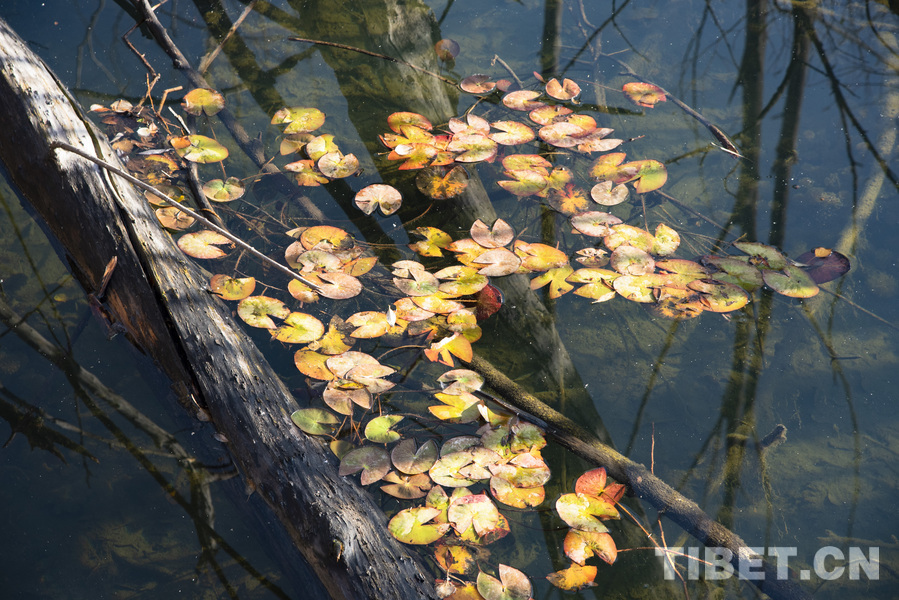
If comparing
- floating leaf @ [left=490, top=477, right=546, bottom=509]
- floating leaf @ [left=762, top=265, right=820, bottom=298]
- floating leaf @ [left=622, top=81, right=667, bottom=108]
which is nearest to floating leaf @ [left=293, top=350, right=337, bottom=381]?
floating leaf @ [left=490, top=477, right=546, bottom=509]

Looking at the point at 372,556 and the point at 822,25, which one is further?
the point at 822,25

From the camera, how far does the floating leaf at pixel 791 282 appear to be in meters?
1.91

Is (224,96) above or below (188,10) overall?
below

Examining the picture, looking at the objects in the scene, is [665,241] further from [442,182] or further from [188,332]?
[188,332]

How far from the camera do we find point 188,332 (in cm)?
145

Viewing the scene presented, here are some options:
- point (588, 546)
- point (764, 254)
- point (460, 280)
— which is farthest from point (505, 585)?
point (764, 254)

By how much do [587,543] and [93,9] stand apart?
3.67 metres

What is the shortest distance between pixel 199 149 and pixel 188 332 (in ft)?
3.72

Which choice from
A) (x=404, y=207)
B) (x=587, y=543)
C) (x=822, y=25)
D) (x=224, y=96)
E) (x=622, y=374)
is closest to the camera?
(x=587, y=543)

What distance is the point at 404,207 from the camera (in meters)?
2.18

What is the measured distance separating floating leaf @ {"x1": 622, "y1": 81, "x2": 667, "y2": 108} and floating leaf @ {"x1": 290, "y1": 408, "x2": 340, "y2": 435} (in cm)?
214

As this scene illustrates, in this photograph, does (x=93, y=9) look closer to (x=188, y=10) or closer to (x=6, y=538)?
(x=188, y=10)

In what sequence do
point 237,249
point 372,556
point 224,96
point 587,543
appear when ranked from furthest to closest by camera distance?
point 224,96 < point 237,249 < point 587,543 < point 372,556

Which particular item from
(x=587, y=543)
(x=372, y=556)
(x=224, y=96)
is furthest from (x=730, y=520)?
(x=224, y=96)
